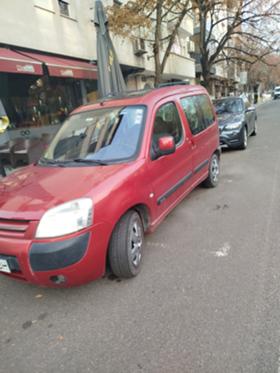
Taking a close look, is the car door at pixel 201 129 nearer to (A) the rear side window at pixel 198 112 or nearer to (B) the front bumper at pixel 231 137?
(A) the rear side window at pixel 198 112

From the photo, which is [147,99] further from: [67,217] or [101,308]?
[101,308]

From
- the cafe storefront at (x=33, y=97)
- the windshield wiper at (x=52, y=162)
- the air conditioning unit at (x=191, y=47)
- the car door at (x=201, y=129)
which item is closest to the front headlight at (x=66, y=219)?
the windshield wiper at (x=52, y=162)

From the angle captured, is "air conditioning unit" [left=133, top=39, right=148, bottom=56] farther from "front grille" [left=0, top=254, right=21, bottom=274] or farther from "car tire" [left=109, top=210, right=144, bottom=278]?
"front grille" [left=0, top=254, right=21, bottom=274]

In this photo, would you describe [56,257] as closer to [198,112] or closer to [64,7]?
[198,112]

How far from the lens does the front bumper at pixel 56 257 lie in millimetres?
2176

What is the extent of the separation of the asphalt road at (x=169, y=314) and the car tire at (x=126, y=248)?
15cm

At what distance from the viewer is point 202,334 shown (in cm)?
207

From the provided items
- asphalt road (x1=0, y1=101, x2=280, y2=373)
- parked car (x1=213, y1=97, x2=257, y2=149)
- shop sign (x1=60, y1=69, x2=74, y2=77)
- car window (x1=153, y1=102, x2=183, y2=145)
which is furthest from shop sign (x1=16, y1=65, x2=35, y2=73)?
parked car (x1=213, y1=97, x2=257, y2=149)

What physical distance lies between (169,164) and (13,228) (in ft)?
6.44

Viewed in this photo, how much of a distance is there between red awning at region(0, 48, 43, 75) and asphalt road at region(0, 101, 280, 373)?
4.62m

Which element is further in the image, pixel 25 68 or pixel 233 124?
pixel 233 124

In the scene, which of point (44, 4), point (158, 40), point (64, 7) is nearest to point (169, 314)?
point (44, 4)

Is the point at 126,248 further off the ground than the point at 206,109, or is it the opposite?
the point at 206,109

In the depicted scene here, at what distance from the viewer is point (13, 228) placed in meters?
→ 2.28
